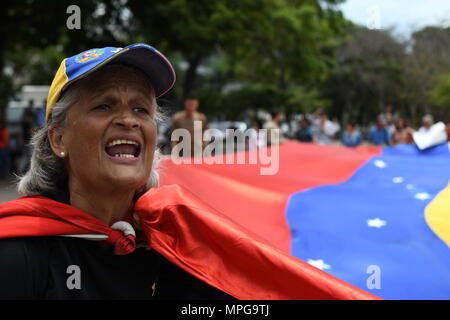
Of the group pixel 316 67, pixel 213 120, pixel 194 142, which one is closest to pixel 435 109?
pixel 213 120

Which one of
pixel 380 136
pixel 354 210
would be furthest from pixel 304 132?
pixel 354 210

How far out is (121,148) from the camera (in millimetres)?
1750

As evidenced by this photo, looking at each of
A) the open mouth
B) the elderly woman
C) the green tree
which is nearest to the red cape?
the elderly woman

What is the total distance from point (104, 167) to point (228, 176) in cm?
212

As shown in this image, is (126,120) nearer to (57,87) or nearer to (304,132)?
(57,87)

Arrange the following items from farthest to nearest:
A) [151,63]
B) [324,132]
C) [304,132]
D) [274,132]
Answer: [324,132] < [304,132] < [274,132] < [151,63]

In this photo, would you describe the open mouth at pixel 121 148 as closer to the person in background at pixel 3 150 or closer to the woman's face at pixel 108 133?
the woman's face at pixel 108 133

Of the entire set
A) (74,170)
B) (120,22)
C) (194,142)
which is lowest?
(74,170)

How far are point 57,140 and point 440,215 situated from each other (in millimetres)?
1797

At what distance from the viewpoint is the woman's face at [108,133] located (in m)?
1.72

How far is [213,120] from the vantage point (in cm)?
3378

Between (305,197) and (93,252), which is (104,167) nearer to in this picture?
(93,252)

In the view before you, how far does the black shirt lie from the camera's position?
153 cm

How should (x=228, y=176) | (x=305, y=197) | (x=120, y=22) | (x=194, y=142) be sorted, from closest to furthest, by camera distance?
(x=305, y=197), (x=228, y=176), (x=194, y=142), (x=120, y=22)
